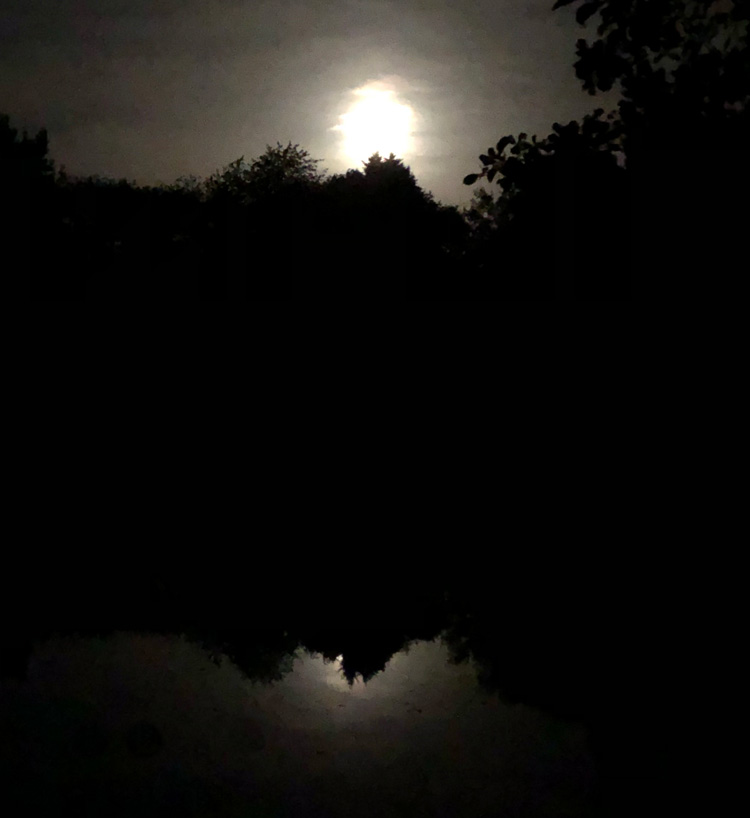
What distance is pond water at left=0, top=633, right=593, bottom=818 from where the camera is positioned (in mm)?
4312

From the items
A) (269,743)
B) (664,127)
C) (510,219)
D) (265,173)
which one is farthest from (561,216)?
(265,173)

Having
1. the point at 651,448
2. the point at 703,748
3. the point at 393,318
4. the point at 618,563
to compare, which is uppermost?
the point at 393,318

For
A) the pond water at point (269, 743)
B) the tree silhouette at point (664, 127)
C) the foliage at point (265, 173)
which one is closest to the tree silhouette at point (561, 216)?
the tree silhouette at point (664, 127)

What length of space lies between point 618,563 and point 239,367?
1213 cm

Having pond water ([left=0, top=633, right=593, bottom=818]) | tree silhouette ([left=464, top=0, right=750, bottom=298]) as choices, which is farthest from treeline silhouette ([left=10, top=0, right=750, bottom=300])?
pond water ([left=0, top=633, right=593, bottom=818])

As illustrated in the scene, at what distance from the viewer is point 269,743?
501cm

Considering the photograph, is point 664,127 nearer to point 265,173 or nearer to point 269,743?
point 269,743

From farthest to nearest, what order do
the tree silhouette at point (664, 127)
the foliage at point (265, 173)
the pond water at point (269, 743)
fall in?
the foliage at point (265, 173)
the tree silhouette at point (664, 127)
the pond water at point (269, 743)

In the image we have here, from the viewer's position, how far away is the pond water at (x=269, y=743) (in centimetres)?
431

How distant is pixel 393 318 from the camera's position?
18.8 metres

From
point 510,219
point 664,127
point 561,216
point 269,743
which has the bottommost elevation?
point 269,743

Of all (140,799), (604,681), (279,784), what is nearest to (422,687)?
(604,681)

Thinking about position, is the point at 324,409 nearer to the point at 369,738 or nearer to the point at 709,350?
the point at 709,350

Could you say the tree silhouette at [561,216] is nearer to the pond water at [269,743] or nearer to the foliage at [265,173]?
the pond water at [269,743]
